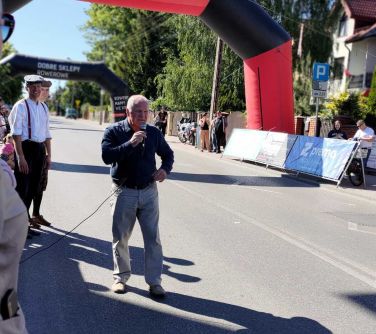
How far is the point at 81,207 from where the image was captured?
831 cm

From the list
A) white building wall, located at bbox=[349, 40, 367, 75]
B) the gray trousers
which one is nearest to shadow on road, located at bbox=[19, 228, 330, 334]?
the gray trousers

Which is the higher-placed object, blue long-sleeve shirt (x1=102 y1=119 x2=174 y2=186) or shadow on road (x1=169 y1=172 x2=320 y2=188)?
blue long-sleeve shirt (x1=102 y1=119 x2=174 y2=186)

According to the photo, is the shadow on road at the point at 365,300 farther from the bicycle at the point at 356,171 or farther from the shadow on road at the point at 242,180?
the bicycle at the point at 356,171

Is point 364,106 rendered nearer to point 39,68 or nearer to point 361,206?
point 361,206

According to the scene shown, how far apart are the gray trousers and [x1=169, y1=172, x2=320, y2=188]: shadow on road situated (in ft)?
27.1

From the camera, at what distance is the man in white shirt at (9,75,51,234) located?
239 inches

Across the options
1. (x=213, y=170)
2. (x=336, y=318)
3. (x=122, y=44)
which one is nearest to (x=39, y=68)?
(x=213, y=170)

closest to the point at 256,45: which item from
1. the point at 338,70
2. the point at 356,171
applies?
the point at 356,171

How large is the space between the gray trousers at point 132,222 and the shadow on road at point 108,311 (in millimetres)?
222

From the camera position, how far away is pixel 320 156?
13.8 meters

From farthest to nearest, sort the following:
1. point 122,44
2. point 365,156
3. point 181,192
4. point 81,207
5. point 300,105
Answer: point 122,44 → point 300,105 → point 365,156 → point 181,192 → point 81,207

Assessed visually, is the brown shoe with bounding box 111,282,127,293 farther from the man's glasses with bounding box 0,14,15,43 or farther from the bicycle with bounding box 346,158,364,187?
the bicycle with bounding box 346,158,364,187

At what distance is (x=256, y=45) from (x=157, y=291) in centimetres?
1297

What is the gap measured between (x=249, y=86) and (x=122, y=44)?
46.9 metres
